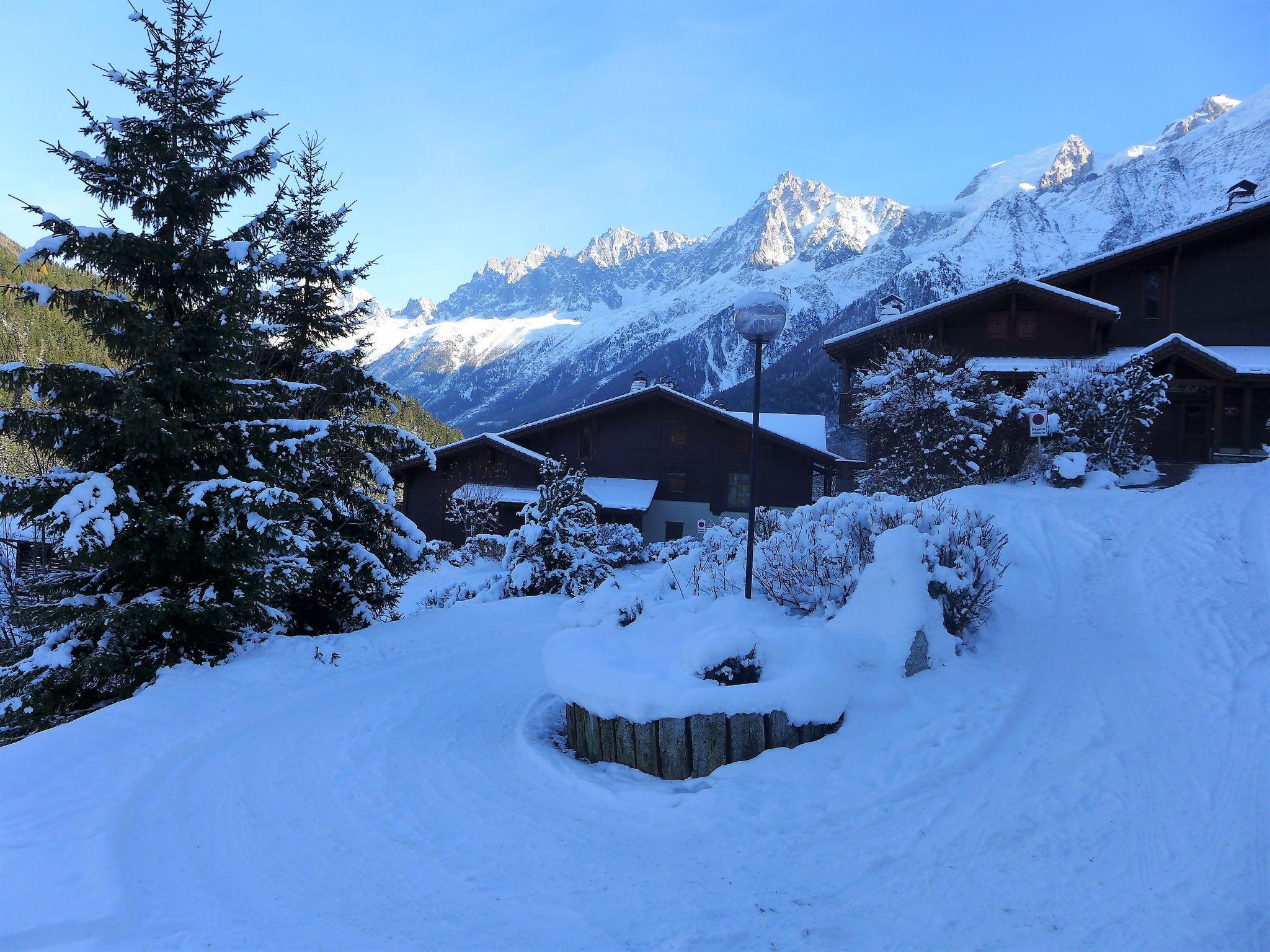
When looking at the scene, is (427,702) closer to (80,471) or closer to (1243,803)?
(80,471)

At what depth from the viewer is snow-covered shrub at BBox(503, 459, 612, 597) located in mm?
15109

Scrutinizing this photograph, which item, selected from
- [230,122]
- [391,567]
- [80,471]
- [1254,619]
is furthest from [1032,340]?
[80,471]

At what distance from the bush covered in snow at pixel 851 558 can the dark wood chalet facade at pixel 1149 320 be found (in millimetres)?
17192

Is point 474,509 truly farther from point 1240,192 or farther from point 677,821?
point 1240,192

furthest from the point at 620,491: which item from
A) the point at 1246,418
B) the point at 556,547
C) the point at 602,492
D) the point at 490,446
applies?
the point at 1246,418

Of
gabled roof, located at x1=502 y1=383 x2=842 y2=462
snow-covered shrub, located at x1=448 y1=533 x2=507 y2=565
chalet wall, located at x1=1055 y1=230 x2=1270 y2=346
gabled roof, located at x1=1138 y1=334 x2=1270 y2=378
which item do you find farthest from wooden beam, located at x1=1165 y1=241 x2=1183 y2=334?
snow-covered shrub, located at x1=448 y1=533 x2=507 y2=565

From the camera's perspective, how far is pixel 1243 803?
166 inches

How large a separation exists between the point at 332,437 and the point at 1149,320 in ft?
91.8

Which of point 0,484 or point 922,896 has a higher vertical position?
point 0,484

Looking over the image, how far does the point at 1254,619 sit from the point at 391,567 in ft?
38.4

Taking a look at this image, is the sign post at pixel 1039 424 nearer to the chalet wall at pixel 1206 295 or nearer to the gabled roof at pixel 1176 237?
the gabled roof at pixel 1176 237

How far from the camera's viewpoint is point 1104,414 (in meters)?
16.3

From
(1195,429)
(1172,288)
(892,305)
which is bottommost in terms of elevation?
(1195,429)

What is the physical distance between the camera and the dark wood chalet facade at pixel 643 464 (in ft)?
98.0
